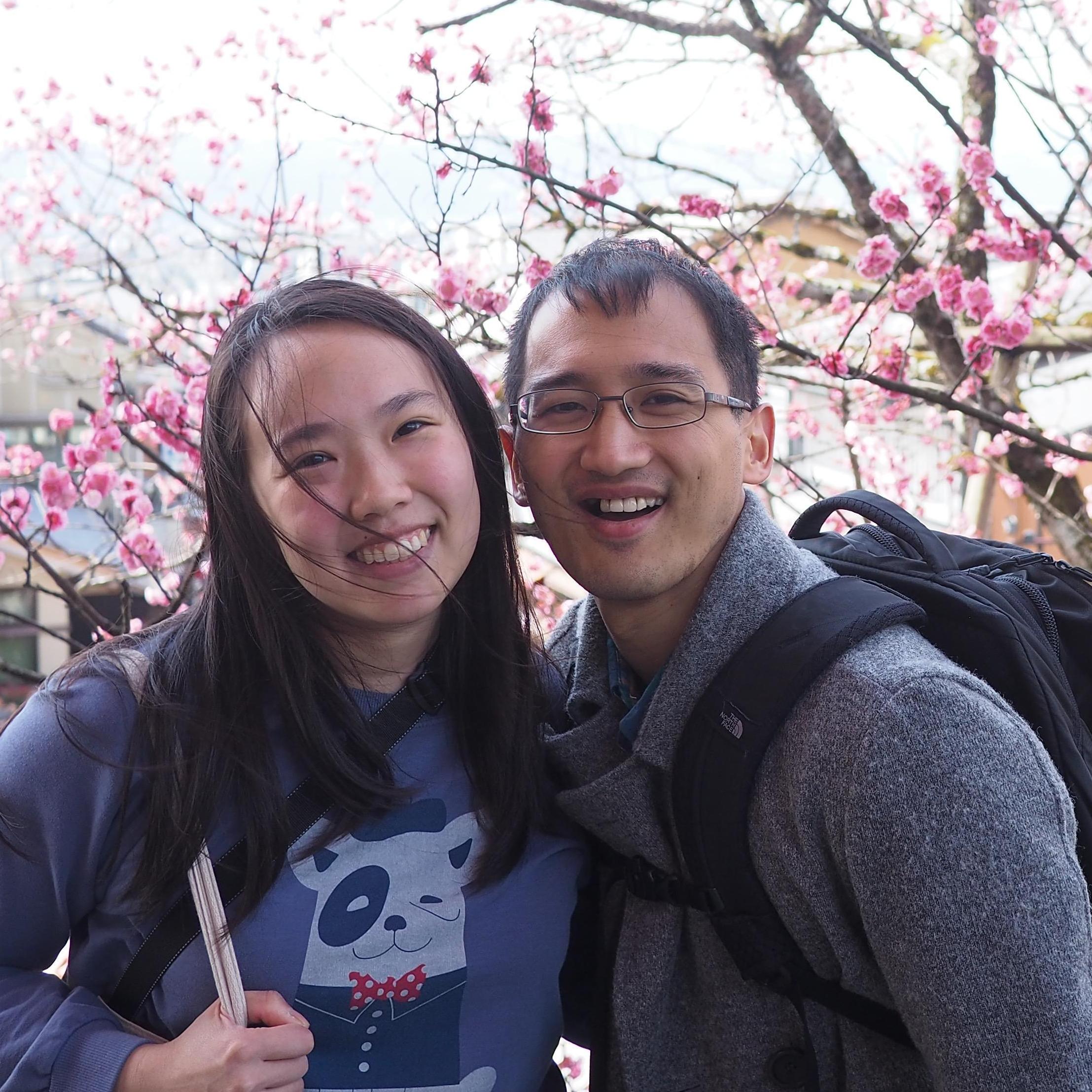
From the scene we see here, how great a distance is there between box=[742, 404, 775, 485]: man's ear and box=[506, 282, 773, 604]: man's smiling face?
0.10 meters

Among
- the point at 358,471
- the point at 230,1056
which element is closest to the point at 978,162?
the point at 358,471

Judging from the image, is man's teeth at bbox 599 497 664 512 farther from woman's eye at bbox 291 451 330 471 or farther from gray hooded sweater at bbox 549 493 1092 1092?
woman's eye at bbox 291 451 330 471

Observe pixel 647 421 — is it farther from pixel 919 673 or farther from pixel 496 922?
pixel 496 922

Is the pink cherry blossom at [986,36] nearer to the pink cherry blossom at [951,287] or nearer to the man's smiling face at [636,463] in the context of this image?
the pink cherry blossom at [951,287]

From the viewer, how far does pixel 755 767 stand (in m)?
1.41

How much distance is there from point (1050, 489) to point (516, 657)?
3.08 metres

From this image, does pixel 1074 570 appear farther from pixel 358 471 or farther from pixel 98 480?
pixel 98 480

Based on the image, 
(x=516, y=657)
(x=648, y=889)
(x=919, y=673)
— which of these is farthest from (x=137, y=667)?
(x=919, y=673)

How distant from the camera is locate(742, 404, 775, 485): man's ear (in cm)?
176

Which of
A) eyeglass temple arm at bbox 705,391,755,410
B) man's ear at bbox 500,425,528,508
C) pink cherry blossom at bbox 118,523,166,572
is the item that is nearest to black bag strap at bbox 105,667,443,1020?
man's ear at bbox 500,425,528,508

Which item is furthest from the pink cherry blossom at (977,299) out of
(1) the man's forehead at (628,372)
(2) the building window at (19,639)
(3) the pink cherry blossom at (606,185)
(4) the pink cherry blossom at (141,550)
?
(2) the building window at (19,639)

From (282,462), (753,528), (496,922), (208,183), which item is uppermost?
(208,183)

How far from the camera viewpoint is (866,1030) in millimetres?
1427

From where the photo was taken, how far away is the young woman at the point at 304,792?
1383mm
